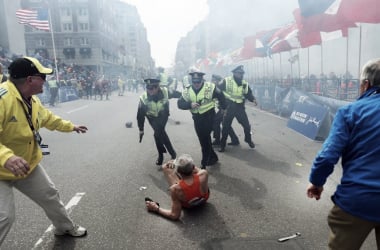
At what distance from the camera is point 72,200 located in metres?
4.17

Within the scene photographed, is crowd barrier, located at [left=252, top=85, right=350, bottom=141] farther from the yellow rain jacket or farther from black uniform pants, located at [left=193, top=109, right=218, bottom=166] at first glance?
the yellow rain jacket

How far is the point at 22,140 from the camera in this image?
8.37 ft

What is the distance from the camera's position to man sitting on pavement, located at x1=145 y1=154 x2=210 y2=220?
11.6ft

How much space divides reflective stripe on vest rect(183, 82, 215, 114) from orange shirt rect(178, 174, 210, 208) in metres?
1.87

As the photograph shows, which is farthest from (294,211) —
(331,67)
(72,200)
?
(331,67)

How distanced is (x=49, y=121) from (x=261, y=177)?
312 cm

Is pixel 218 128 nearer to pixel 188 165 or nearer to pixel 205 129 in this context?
pixel 205 129

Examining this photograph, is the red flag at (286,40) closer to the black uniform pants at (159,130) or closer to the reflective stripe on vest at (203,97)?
the reflective stripe on vest at (203,97)

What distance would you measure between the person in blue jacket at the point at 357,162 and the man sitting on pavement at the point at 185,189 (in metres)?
1.80

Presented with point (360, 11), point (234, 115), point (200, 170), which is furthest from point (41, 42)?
point (200, 170)

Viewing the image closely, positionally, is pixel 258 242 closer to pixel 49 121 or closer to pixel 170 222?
pixel 170 222

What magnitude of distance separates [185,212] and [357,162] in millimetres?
2259

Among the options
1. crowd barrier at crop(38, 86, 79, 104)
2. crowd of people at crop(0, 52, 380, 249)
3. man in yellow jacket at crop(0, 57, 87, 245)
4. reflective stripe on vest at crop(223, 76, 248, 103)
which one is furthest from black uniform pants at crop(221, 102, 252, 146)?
Result: crowd barrier at crop(38, 86, 79, 104)

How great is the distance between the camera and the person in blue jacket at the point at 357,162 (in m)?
1.80
